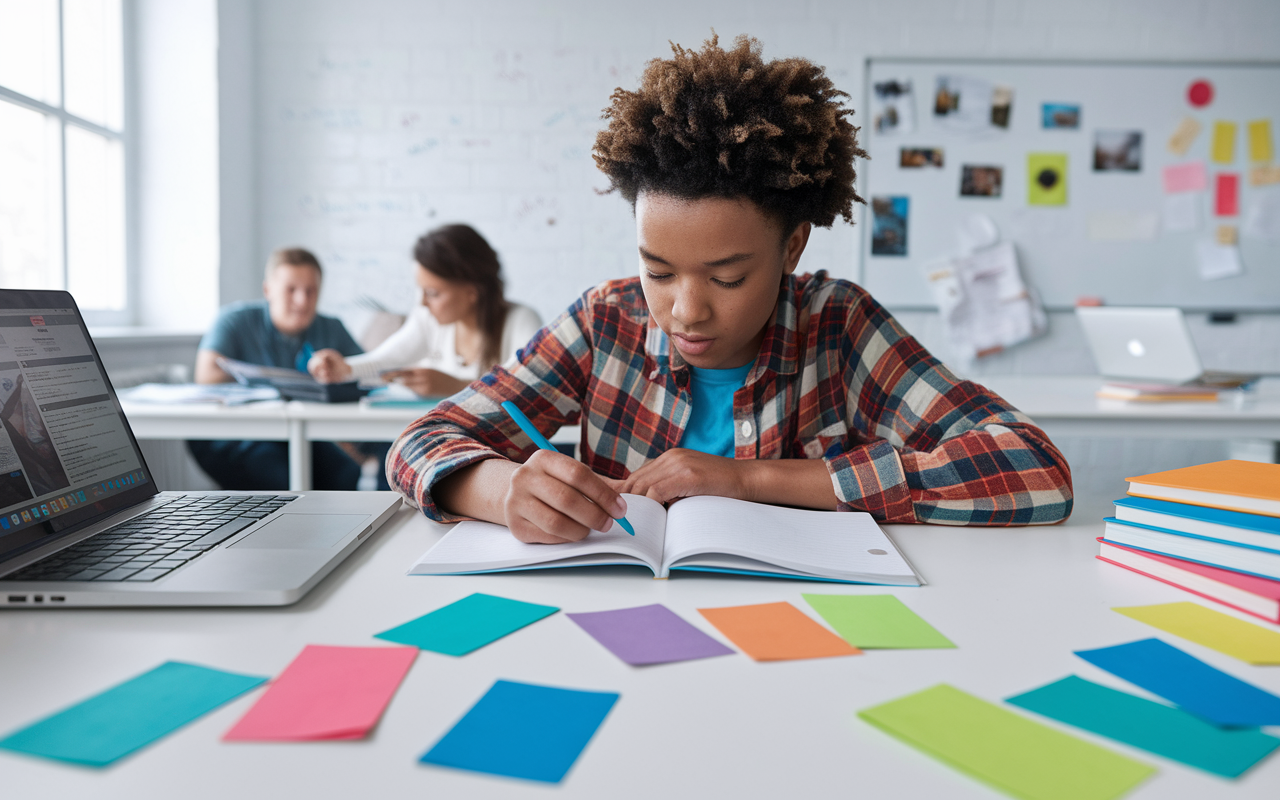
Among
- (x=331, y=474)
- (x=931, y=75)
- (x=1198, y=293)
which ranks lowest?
(x=331, y=474)

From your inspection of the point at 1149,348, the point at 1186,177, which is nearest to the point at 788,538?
the point at 1149,348

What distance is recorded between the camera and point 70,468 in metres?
0.73

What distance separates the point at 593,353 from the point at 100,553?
2.09 ft

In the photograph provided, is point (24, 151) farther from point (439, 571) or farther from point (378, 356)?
point (439, 571)

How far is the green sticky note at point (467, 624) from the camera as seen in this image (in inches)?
21.4

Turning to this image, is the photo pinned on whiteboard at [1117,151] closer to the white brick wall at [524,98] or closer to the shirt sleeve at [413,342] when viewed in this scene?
the white brick wall at [524,98]

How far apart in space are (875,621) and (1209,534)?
0.31 meters

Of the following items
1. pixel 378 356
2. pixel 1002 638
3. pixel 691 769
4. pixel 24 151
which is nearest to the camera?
pixel 691 769

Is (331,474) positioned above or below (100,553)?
below

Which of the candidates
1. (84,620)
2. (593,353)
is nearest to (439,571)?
(84,620)

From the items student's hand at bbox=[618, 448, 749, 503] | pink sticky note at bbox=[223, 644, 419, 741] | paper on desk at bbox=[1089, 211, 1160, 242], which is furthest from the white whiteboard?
pink sticky note at bbox=[223, 644, 419, 741]

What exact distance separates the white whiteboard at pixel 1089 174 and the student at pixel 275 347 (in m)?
2.10

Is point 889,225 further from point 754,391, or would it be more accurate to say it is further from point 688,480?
point 688,480

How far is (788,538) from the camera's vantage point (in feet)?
2.44
